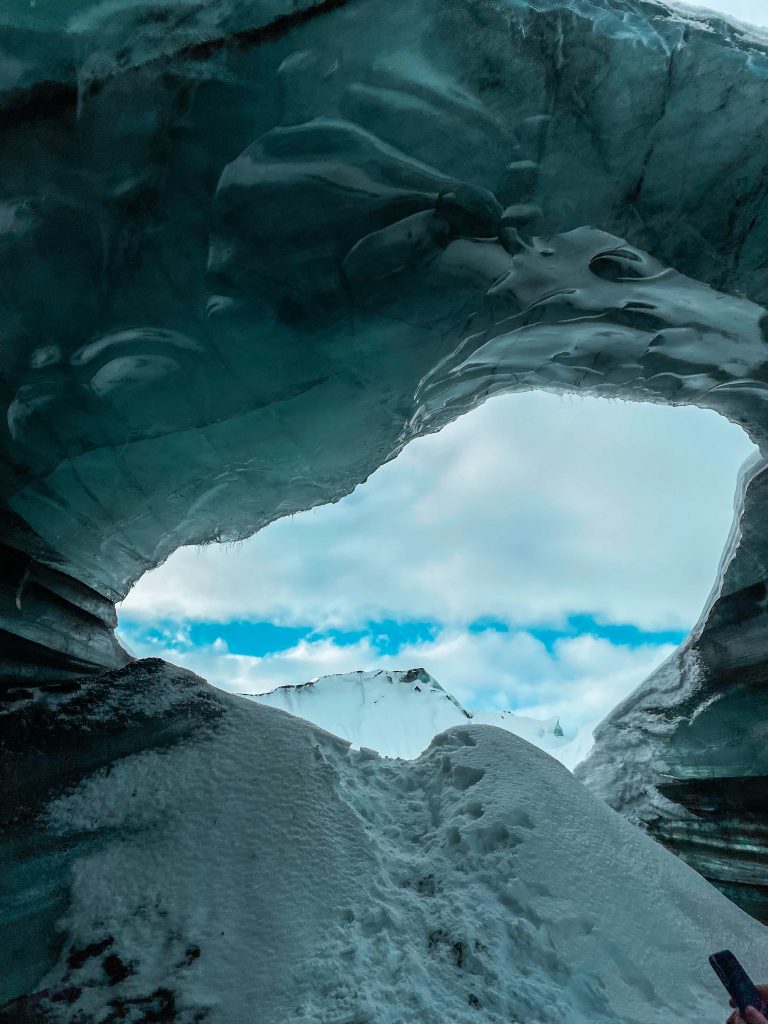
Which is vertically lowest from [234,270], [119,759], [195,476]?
[119,759]

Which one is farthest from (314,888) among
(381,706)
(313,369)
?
(381,706)

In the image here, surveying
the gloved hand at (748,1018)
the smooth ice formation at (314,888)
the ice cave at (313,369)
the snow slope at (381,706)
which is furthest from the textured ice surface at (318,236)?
the snow slope at (381,706)

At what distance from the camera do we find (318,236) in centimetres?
198

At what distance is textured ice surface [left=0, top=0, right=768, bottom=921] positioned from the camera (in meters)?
1.69

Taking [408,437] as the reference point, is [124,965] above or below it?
below

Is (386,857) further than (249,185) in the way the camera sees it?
Yes

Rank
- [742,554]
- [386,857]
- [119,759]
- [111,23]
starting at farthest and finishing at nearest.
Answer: [742,554] < [119,759] < [386,857] < [111,23]

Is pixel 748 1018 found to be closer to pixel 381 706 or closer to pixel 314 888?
pixel 314 888

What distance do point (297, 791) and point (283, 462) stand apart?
53.6 inches

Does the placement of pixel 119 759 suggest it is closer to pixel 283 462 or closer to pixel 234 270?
pixel 283 462

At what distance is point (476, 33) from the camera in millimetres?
1796

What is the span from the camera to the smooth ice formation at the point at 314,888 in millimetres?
1840

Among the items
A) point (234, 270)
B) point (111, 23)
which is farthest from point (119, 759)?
point (111, 23)

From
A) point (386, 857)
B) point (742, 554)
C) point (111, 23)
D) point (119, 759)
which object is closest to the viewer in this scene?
point (111, 23)
